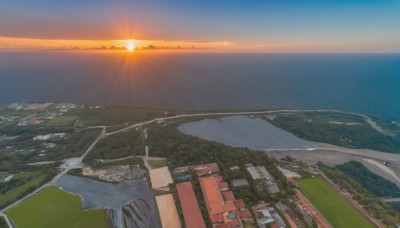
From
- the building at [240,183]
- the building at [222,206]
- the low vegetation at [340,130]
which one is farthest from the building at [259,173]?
the low vegetation at [340,130]

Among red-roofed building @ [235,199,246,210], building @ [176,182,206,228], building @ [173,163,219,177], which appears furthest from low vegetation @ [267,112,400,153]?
building @ [176,182,206,228]

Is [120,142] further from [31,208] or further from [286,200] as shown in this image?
[286,200]

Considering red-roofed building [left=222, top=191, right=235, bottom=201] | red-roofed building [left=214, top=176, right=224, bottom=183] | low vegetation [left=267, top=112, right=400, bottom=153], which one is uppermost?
red-roofed building [left=214, top=176, right=224, bottom=183]

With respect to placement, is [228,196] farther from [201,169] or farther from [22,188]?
[22,188]

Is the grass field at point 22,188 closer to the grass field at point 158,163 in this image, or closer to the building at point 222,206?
the grass field at point 158,163

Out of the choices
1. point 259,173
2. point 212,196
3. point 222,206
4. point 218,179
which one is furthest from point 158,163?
point 259,173

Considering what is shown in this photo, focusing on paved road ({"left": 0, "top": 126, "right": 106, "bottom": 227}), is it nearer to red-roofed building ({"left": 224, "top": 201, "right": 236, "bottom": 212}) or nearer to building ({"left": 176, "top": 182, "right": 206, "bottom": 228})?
building ({"left": 176, "top": 182, "right": 206, "bottom": 228})
